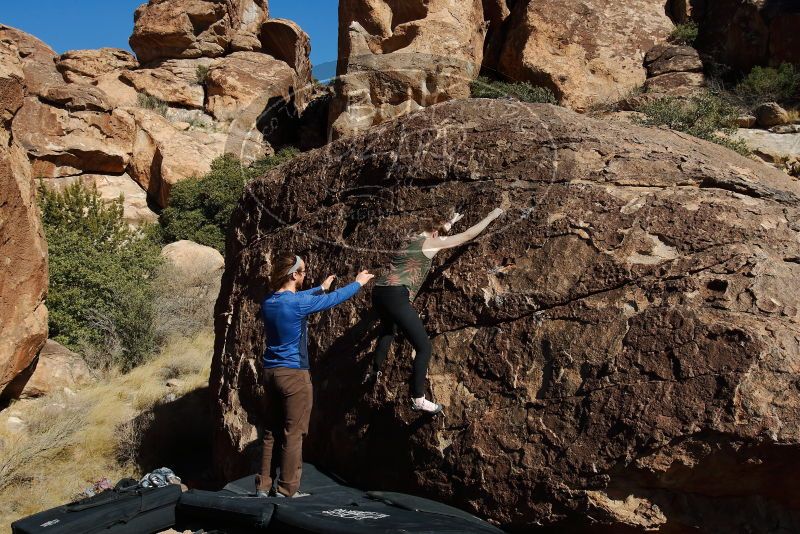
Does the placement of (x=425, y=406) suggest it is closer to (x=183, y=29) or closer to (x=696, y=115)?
(x=696, y=115)

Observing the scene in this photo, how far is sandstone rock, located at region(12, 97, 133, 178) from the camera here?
58.5 feet

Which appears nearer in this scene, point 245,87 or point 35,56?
point 245,87

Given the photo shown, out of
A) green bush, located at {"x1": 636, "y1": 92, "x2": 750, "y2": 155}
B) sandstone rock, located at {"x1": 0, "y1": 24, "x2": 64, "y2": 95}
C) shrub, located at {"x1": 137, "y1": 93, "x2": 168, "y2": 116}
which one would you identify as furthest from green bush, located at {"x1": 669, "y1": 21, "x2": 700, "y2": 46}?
sandstone rock, located at {"x1": 0, "y1": 24, "x2": 64, "y2": 95}

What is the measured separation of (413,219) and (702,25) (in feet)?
53.0

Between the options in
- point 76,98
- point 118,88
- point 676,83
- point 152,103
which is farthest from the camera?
point 152,103

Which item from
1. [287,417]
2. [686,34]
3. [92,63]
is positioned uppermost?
[92,63]

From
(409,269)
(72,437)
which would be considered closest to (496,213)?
(409,269)

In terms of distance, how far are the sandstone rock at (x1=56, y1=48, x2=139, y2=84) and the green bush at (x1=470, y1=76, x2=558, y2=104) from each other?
1553 centimetres

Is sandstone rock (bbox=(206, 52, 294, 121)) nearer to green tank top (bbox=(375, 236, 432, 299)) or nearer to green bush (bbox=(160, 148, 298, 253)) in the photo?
green bush (bbox=(160, 148, 298, 253))

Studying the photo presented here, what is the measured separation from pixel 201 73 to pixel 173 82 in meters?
1.04

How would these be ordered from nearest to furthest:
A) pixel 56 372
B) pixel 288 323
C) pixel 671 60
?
pixel 288 323 → pixel 56 372 → pixel 671 60

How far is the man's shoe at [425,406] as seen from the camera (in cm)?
381

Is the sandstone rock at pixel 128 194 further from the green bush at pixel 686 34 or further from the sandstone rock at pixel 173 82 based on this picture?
the green bush at pixel 686 34

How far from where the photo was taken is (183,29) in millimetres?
25359
